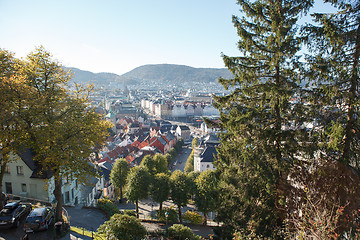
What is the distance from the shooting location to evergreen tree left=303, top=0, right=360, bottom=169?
944cm

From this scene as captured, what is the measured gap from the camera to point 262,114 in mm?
11266

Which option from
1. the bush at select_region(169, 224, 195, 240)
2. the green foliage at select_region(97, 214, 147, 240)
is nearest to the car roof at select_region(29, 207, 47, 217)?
the green foliage at select_region(97, 214, 147, 240)

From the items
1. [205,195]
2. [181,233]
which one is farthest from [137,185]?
[181,233]

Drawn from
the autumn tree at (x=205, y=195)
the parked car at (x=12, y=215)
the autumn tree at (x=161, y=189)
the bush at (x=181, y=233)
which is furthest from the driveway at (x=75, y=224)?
the autumn tree at (x=205, y=195)

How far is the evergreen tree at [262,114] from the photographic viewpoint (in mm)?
10359

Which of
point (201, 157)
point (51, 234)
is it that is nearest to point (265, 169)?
point (51, 234)

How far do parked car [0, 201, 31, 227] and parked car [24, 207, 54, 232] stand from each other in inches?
39.9

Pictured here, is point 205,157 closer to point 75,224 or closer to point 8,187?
point 75,224

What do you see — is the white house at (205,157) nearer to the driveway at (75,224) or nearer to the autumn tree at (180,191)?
the autumn tree at (180,191)

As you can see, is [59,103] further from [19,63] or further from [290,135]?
[290,135]

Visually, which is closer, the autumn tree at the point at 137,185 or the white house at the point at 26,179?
the white house at the point at 26,179

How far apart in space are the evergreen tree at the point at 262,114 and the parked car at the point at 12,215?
11.3 meters

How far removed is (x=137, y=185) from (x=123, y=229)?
62.7ft

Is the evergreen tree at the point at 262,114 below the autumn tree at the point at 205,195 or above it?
above
